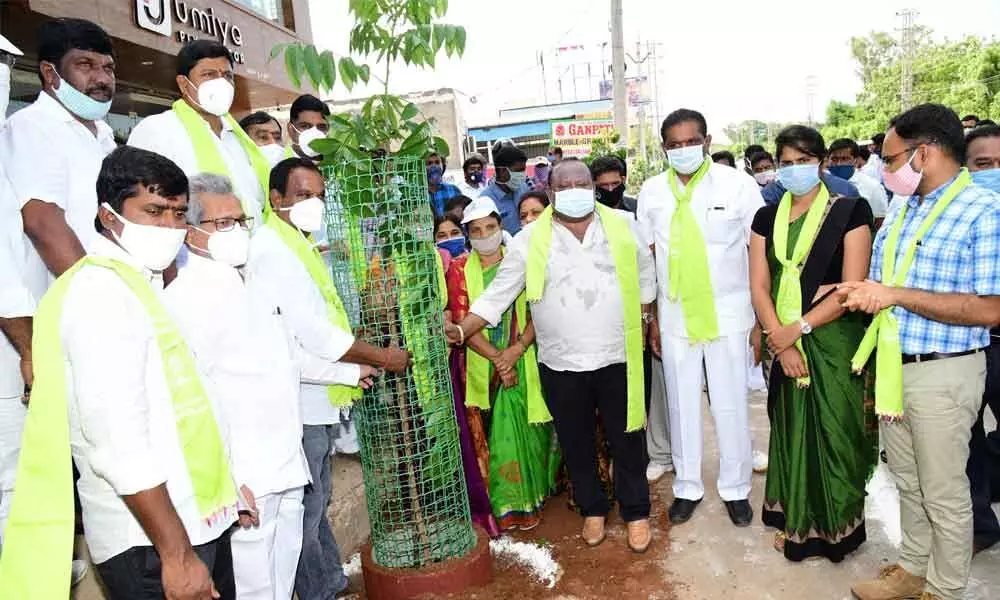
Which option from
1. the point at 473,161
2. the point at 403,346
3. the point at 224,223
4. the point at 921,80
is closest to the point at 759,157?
the point at 473,161

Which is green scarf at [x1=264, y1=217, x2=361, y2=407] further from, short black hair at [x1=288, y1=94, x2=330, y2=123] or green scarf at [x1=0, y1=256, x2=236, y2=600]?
short black hair at [x1=288, y1=94, x2=330, y2=123]

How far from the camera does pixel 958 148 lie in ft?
8.63

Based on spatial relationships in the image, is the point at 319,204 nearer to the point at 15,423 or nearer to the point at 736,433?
the point at 15,423

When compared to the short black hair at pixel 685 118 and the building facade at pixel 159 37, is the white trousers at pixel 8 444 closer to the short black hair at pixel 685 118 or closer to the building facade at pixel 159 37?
the short black hair at pixel 685 118

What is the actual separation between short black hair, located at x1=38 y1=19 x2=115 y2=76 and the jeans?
68.8 inches

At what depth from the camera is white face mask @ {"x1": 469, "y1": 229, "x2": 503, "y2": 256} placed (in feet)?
12.6

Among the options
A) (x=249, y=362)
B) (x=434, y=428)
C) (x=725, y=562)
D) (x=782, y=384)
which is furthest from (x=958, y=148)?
(x=249, y=362)

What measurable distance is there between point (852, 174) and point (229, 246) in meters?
5.44

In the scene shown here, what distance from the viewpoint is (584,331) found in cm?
352

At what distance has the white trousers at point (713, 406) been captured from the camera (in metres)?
3.72

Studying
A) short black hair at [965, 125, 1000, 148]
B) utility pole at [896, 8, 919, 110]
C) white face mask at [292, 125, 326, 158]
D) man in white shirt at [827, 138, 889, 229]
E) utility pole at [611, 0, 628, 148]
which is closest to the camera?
short black hair at [965, 125, 1000, 148]

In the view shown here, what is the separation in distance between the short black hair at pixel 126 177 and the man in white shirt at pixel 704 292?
259 cm

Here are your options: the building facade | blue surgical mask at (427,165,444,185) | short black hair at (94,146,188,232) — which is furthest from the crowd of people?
the building facade

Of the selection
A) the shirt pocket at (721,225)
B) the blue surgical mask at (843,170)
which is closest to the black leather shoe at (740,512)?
the shirt pocket at (721,225)
